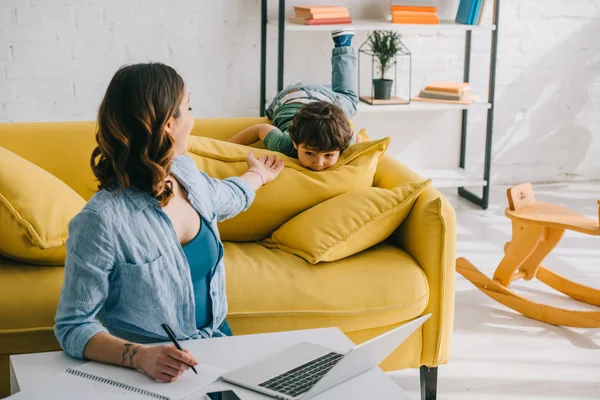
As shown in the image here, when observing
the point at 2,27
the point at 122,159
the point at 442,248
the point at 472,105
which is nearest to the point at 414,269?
the point at 442,248

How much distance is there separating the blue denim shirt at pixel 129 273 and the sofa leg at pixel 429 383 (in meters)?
0.80

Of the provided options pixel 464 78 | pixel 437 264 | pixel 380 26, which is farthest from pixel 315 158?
pixel 464 78

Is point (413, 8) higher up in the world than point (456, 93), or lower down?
higher up

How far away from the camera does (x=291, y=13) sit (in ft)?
13.5

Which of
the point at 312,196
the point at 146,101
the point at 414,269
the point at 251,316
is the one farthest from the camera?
the point at 312,196

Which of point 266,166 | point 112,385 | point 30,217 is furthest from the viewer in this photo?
point 266,166

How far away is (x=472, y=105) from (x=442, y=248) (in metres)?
2.13

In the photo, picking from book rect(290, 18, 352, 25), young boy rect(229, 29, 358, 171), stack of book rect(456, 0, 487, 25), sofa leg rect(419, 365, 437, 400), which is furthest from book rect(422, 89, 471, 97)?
sofa leg rect(419, 365, 437, 400)

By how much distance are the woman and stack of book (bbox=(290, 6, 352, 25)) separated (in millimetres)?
2300

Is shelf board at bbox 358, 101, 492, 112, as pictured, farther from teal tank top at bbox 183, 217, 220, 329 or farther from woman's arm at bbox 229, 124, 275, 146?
teal tank top at bbox 183, 217, 220, 329

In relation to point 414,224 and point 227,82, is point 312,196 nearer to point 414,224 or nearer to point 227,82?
point 414,224

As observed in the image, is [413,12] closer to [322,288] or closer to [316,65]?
[316,65]

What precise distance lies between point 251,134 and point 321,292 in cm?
80

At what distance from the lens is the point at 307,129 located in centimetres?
235
